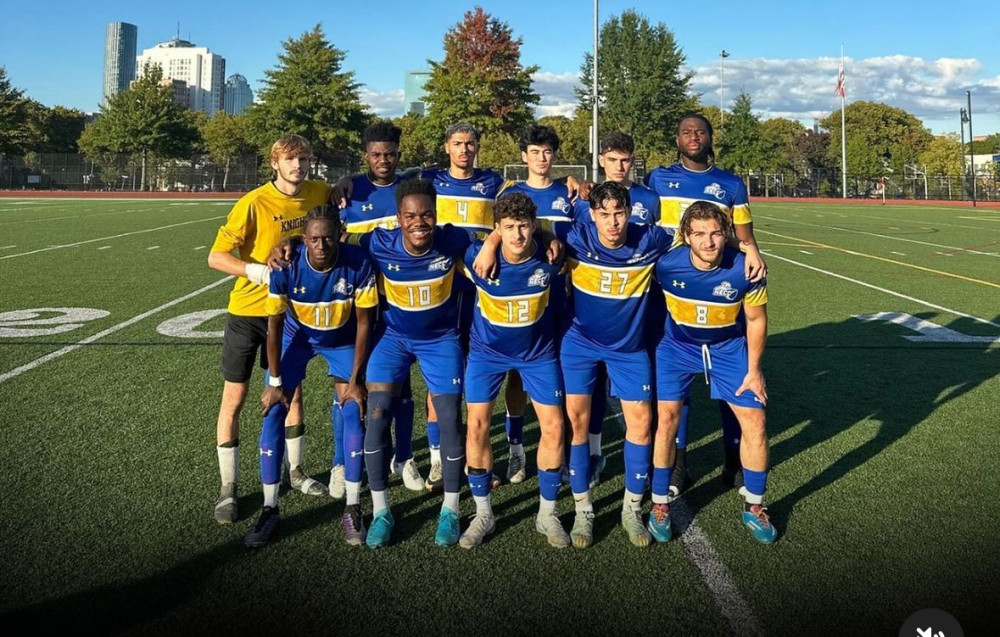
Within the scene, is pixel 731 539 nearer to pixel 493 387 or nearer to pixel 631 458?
pixel 631 458

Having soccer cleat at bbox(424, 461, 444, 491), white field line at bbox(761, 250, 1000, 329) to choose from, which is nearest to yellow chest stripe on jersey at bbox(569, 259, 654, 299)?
soccer cleat at bbox(424, 461, 444, 491)

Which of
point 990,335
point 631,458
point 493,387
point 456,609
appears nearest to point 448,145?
point 493,387

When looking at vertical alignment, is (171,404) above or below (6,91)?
below

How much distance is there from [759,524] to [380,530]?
1773mm

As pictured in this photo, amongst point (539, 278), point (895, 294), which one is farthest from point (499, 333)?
point (895, 294)

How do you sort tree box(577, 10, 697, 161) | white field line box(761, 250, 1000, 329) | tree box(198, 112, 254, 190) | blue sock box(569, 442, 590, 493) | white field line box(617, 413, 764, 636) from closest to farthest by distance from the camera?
white field line box(617, 413, 764, 636) < blue sock box(569, 442, 590, 493) < white field line box(761, 250, 1000, 329) < tree box(577, 10, 697, 161) < tree box(198, 112, 254, 190)

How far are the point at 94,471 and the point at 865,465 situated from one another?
4.43m

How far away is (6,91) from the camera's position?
54969 mm

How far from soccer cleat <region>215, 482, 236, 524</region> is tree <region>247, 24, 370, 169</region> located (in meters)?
47.8

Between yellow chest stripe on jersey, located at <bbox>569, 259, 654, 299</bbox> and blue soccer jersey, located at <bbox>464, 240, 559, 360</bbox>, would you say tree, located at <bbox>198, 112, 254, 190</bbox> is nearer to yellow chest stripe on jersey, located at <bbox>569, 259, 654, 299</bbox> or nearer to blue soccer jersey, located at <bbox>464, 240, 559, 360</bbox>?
blue soccer jersey, located at <bbox>464, 240, 559, 360</bbox>

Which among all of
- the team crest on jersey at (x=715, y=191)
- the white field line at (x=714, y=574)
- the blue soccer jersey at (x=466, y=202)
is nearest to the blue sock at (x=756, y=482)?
the white field line at (x=714, y=574)

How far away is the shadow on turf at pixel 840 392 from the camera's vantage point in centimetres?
434

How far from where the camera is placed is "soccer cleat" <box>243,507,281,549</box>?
3.29 m

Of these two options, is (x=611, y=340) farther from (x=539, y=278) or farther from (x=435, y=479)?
(x=435, y=479)
